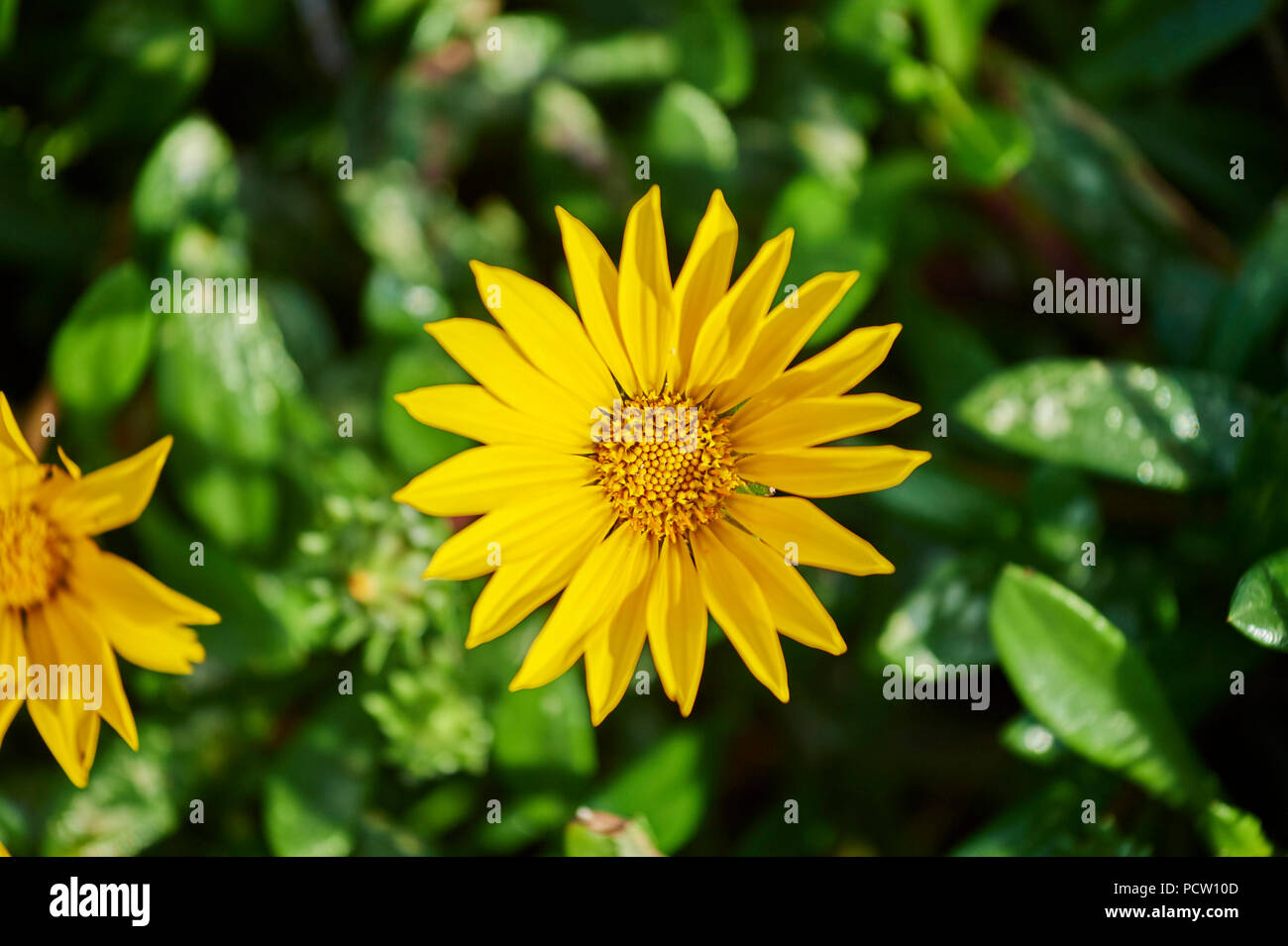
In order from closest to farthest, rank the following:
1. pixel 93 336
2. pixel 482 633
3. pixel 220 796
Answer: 1. pixel 482 633
2. pixel 93 336
3. pixel 220 796

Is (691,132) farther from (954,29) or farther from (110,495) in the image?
(110,495)

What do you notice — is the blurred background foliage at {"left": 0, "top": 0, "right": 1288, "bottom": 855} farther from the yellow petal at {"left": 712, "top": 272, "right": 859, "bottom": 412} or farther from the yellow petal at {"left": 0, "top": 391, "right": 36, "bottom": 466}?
the yellow petal at {"left": 712, "top": 272, "right": 859, "bottom": 412}

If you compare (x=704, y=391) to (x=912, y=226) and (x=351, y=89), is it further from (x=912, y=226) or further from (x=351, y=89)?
(x=351, y=89)

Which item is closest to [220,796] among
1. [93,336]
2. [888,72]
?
[93,336]

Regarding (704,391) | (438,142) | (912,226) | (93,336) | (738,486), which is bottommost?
(738,486)

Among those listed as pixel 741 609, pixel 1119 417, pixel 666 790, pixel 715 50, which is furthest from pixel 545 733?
pixel 715 50

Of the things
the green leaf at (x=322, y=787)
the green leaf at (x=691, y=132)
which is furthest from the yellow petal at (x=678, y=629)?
the green leaf at (x=691, y=132)

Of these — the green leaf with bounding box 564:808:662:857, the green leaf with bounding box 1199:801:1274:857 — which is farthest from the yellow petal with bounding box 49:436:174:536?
the green leaf with bounding box 1199:801:1274:857
